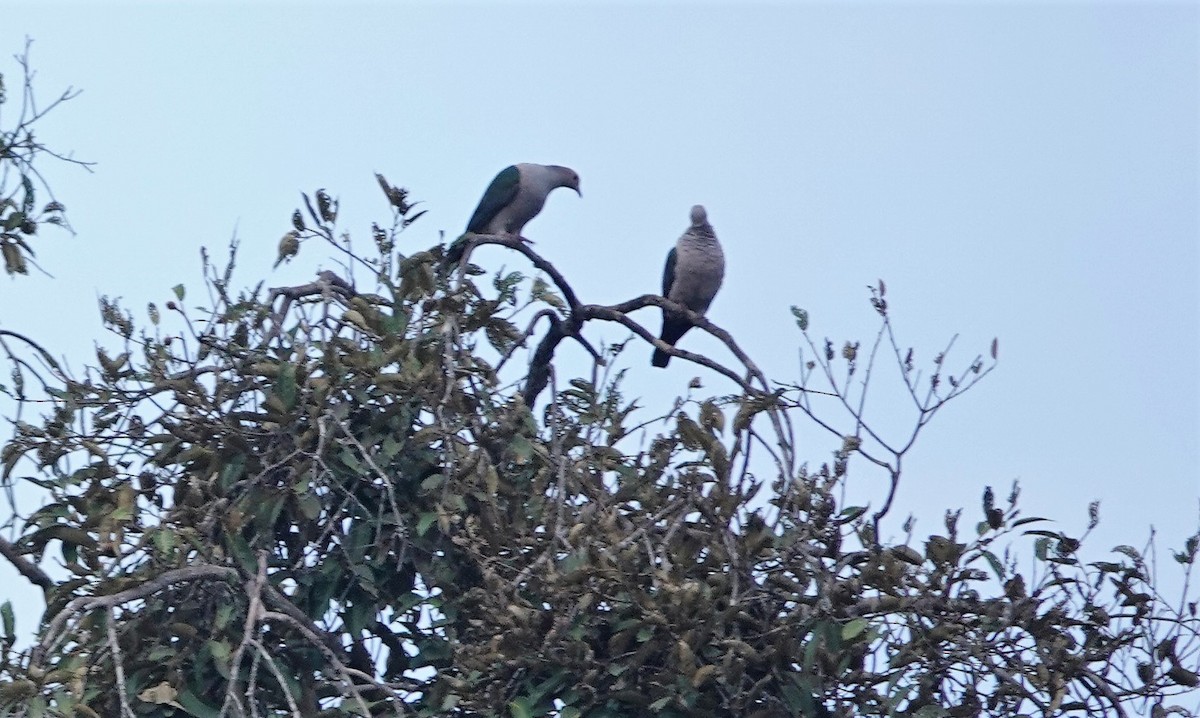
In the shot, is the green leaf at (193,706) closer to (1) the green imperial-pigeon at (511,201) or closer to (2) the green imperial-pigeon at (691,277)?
(2) the green imperial-pigeon at (691,277)

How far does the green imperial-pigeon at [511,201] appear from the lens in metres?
7.05

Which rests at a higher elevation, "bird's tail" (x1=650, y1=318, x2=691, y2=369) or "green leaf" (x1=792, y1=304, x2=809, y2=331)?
"bird's tail" (x1=650, y1=318, x2=691, y2=369)

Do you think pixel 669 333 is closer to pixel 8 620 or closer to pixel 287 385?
pixel 287 385

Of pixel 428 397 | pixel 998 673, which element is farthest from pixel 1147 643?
pixel 428 397

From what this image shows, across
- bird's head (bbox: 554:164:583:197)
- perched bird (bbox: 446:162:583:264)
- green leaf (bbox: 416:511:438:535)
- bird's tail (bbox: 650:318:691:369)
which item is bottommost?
green leaf (bbox: 416:511:438:535)

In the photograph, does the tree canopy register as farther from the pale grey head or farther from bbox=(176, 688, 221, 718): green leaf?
the pale grey head

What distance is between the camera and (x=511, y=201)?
279 inches

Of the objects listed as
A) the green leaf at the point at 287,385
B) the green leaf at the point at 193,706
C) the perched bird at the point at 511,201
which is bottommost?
the green leaf at the point at 193,706

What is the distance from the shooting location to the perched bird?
705 centimetres

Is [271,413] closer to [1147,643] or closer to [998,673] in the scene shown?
[998,673]

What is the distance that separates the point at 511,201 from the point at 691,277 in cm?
102

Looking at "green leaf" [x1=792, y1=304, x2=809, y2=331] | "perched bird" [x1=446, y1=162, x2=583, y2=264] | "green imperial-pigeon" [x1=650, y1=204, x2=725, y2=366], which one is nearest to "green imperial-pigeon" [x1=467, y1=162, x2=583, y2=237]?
"perched bird" [x1=446, y1=162, x2=583, y2=264]

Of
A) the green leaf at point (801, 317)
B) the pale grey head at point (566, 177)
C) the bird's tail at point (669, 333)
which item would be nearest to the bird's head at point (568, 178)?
the pale grey head at point (566, 177)

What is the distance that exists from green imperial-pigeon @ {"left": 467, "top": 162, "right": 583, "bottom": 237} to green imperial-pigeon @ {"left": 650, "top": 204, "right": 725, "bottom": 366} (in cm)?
76
